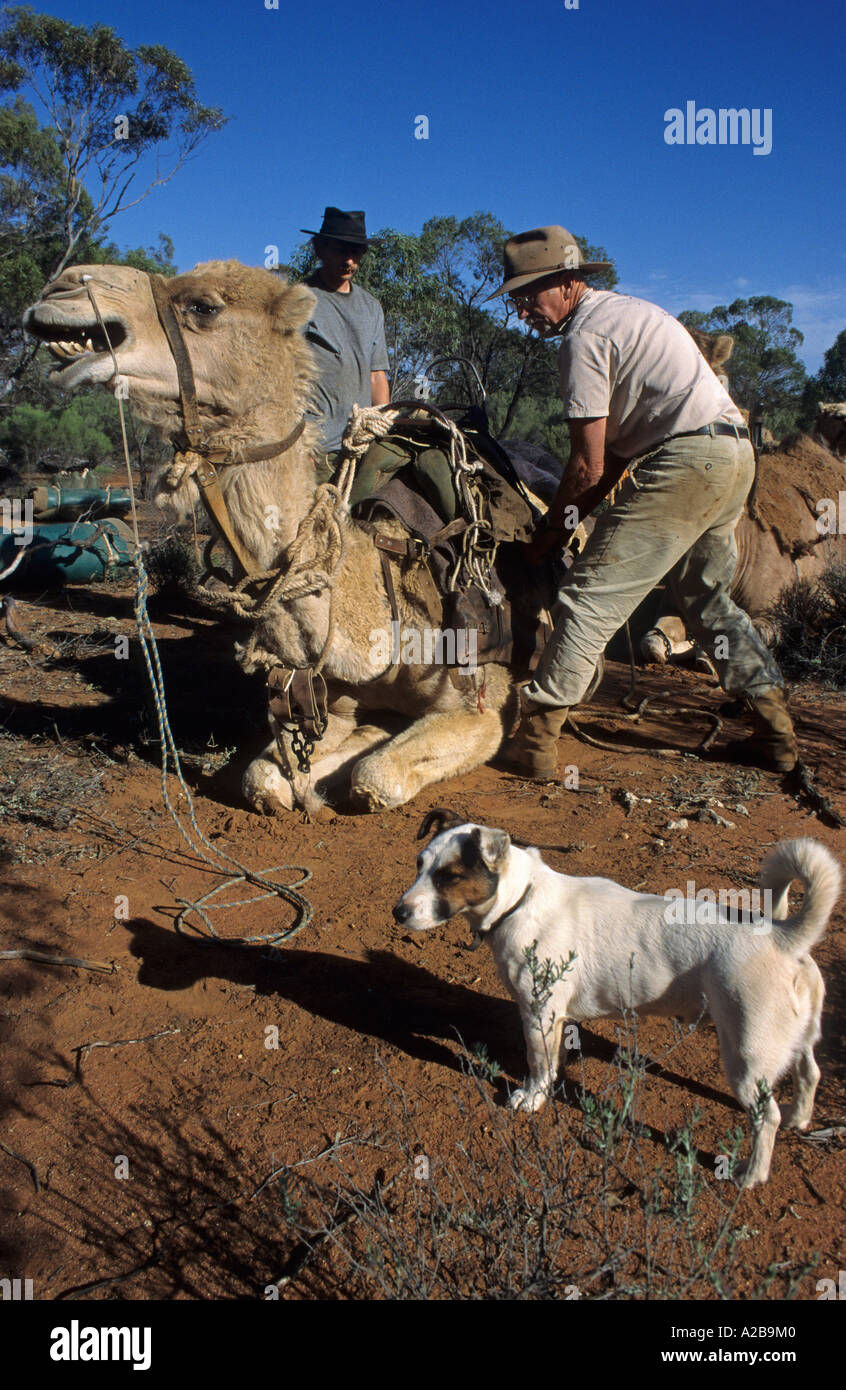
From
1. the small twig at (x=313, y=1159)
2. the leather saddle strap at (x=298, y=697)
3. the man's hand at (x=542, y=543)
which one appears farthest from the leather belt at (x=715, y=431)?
the small twig at (x=313, y=1159)

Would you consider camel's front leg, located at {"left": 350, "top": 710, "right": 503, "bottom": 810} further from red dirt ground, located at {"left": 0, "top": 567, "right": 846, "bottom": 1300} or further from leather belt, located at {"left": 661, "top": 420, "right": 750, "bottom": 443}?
leather belt, located at {"left": 661, "top": 420, "right": 750, "bottom": 443}

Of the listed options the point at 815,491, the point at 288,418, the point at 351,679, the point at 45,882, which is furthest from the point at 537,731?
the point at 815,491

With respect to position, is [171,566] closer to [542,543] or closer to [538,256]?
[542,543]

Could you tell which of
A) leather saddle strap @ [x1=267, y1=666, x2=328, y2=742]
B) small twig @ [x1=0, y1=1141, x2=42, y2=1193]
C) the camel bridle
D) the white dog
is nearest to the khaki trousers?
leather saddle strap @ [x1=267, y1=666, x2=328, y2=742]

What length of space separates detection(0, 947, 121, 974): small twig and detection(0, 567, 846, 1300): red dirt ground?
0.08 ft

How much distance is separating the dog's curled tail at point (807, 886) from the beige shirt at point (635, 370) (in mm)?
2573

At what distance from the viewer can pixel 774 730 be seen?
5066 mm

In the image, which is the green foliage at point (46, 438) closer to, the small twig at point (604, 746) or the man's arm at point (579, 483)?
the small twig at point (604, 746)

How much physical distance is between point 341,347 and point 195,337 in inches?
91.9

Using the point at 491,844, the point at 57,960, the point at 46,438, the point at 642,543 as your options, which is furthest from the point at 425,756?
the point at 46,438

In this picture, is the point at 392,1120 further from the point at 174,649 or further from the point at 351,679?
the point at 174,649

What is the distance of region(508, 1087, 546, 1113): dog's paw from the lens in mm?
2674

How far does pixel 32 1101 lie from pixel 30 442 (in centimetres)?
2188

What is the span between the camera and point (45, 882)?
4074 millimetres
